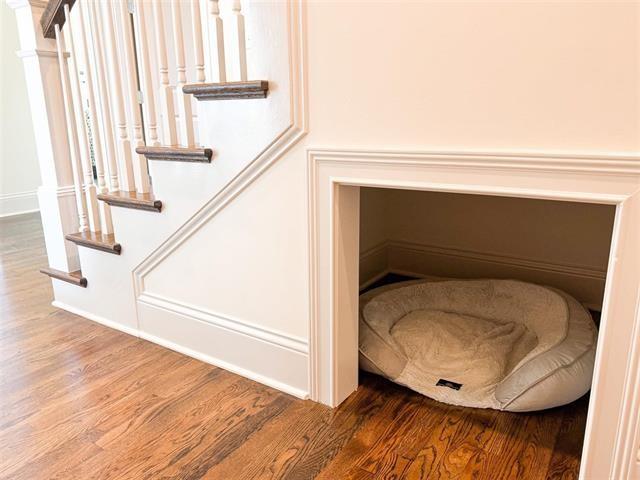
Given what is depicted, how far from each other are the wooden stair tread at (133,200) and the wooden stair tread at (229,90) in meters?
0.51

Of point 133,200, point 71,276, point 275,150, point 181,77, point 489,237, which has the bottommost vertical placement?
point 71,276

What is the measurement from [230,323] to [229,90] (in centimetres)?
90

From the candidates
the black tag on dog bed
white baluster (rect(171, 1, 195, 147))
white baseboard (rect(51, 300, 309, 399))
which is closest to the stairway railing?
white baluster (rect(171, 1, 195, 147))

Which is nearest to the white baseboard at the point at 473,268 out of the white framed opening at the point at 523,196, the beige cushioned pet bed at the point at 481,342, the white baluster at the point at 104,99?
the beige cushioned pet bed at the point at 481,342

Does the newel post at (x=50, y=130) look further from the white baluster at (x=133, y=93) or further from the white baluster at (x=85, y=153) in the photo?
the white baluster at (x=133, y=93)

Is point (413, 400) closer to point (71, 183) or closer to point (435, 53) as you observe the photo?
point (435, 53)

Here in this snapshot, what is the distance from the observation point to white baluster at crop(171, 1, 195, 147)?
181 centimetres

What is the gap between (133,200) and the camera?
2080 millimetres

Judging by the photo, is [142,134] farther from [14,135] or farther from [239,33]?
[14,135]

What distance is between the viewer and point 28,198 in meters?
5.10

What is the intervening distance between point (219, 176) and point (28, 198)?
4.28 m

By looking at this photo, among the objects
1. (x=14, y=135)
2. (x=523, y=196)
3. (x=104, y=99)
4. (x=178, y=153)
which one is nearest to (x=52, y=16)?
(x=104, y=99)

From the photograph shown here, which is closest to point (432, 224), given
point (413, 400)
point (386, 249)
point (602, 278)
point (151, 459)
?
point (386, 249)

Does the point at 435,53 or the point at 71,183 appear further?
the point at 71,183
